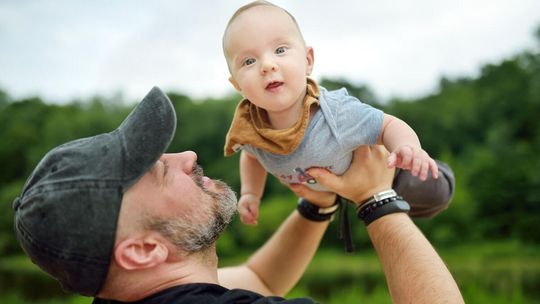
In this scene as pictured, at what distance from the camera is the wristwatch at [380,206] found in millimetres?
2543

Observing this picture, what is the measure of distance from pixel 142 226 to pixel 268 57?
0.82 meters

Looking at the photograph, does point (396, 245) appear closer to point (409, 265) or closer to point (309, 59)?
point (409, 265)

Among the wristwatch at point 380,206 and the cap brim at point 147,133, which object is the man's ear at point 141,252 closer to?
the cap brim at point 147,133

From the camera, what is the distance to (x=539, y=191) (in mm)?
26938

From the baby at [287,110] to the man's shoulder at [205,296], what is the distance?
674 millimetres

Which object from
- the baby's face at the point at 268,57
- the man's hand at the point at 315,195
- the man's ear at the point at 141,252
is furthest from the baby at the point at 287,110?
the man's ear at the point at 141,252

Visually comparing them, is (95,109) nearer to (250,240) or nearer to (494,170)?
(250,240)

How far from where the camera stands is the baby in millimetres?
2432

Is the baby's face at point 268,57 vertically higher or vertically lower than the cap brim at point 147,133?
higher

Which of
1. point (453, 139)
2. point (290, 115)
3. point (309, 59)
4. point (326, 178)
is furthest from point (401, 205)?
point (453, 139)

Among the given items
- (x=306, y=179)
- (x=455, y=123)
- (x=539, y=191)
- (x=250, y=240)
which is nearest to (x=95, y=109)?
(x=250, y=240)

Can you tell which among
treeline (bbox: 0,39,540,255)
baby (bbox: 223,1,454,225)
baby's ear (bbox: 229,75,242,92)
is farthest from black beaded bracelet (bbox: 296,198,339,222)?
treeline (bbox: 0,39,540,255)

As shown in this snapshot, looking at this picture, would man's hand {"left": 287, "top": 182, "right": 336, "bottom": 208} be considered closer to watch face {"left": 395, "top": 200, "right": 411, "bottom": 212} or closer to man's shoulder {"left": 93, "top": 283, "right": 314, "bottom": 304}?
watch face {"left": 395, "top": 200, "right": 411, "bottom": 212}

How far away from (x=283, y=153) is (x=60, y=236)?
96 centimetres
